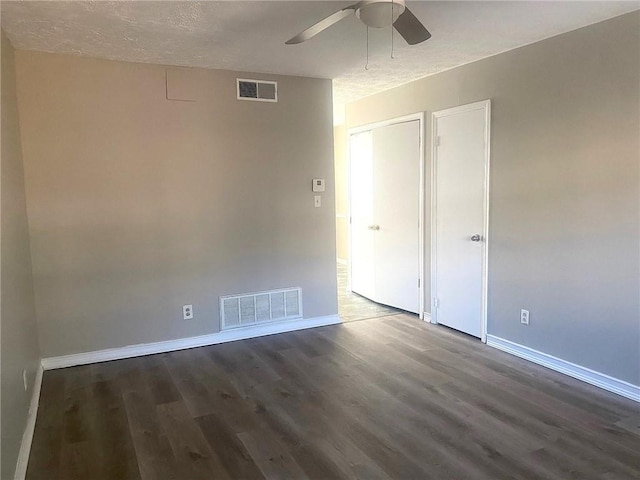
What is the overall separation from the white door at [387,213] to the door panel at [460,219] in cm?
33

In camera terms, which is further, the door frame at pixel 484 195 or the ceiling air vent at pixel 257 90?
the ceiling air vent at pixel 257 90

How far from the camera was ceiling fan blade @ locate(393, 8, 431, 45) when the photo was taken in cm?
221

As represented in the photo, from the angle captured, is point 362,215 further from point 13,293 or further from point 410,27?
point 13,293

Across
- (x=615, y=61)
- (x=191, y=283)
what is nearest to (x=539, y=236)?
(x=615, y=61)

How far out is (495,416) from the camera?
2.77 m

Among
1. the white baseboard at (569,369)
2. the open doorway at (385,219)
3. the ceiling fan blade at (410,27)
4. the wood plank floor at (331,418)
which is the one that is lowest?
the wood plank floor at (331,418)

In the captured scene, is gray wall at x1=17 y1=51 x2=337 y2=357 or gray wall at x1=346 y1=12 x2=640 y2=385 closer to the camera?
gray wall at x1=346 y1=12 x2=640 y2=385

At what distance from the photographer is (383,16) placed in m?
2.16

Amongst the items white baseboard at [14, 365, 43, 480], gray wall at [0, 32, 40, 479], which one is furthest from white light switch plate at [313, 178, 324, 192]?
white baseboard at [14, 365, 43, 480]

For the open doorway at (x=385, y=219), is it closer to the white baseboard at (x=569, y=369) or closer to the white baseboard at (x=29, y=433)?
the white baseboard at (x=569, y=369)

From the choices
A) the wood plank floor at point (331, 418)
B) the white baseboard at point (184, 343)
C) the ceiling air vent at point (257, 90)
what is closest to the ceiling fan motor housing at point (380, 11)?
the ceiling air vent at point (257, 90)

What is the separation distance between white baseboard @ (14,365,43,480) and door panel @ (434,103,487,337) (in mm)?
3458

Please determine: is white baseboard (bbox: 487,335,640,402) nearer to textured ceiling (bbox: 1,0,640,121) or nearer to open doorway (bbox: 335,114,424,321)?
open doorway (bbox: 335,114,424,321)

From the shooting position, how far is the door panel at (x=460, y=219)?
13.1 feet
